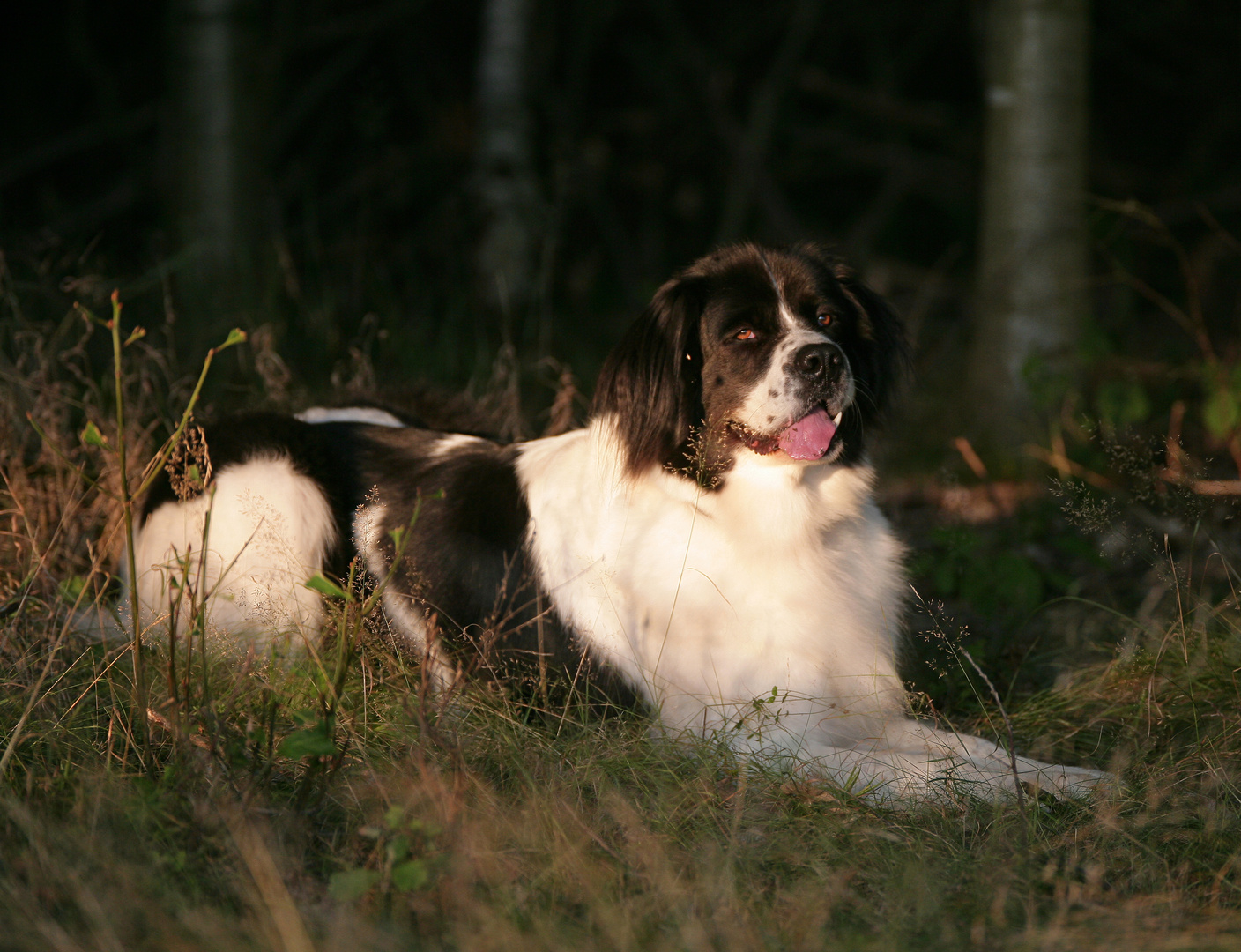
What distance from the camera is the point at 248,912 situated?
176 cm

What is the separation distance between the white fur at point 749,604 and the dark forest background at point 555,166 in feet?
6.69

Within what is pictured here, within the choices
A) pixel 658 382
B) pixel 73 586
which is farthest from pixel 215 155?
pixel 658 382

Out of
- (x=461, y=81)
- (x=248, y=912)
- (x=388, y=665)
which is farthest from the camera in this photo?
(x=461, y=81)

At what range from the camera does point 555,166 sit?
7332mm

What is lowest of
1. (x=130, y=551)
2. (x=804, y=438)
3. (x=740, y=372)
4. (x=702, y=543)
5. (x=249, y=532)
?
(x=249, y=532)

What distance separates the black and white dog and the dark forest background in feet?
5.66

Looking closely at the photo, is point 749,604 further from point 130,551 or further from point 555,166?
point 555,166

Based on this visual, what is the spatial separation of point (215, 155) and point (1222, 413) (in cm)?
450

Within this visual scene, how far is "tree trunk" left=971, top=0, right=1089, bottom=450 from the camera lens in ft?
15.7

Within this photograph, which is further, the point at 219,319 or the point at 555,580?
the point at 219,319

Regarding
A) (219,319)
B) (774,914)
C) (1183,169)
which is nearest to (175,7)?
(219,319)

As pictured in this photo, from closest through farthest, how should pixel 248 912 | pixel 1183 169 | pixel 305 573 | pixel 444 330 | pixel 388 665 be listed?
pixel 248 912, pixel 388 665, pixel 305 573, pixel 444 330, pixel 1183 169

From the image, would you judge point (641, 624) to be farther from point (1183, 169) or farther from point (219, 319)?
point (1183, 169)

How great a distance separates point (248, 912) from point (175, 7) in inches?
179
